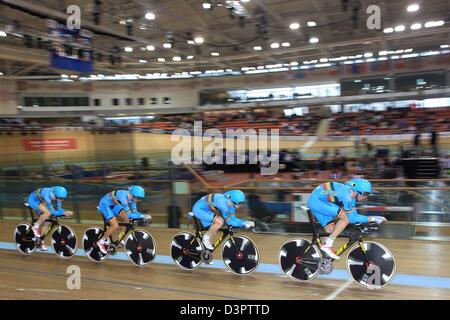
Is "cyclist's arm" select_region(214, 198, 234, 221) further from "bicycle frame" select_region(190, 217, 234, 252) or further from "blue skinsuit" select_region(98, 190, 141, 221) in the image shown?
"blue skinsuit" select_region(98, 190, 141, 221)

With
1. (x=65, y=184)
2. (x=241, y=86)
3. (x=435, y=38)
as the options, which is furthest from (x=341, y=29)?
(x=65, y=184)

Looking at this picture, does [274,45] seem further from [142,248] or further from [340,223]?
[340,223]

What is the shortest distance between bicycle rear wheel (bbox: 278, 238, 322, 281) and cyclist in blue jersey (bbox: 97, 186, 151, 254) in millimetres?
1784

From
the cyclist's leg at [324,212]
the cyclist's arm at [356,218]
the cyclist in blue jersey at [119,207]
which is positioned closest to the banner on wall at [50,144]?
the cyclist in blue jersey at [119,207]

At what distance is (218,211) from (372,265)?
1728mm

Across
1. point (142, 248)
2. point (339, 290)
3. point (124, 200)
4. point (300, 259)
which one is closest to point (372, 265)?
point (339, 290)

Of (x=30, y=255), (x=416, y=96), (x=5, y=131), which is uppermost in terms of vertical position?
(x=416, y=96)

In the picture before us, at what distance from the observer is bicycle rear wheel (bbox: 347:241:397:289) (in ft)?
12.5

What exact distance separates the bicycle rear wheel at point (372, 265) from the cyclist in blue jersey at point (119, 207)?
8.20ft

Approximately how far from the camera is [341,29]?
16.2 meters

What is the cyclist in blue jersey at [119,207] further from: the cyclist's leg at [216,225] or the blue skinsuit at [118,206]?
the cyclist's leg at [216,225]

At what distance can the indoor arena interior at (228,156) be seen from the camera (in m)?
4.39

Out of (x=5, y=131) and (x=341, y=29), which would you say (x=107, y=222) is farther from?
(x=5, y=131)

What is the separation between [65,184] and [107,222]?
153 inches
